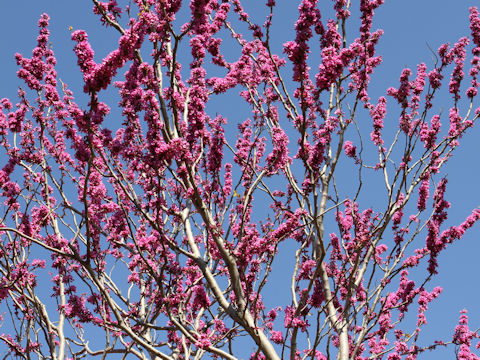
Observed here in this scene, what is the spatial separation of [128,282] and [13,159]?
316 cm

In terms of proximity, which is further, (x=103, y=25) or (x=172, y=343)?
(x=172, y=343)

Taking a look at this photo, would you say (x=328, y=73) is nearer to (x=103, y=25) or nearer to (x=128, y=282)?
(x=103, y=25)

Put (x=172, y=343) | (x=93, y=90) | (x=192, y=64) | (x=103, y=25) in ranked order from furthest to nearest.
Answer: (x=172, y=343), (x=192, y=64), (x=103, y=25), (x=93, y=90)

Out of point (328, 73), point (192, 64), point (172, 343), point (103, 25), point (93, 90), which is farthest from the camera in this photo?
point (172, 343)

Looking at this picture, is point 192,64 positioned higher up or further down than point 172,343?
higher up

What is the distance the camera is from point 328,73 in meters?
5.93

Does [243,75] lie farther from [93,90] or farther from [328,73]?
[93,90]

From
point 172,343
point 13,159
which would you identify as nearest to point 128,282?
point 172,343

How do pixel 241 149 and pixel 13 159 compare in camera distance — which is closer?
pixel 13 159

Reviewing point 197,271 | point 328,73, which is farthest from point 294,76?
point 197,271

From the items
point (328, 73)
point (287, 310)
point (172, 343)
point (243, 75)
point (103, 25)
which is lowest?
point (287, 310)

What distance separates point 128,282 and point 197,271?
6.22 ft

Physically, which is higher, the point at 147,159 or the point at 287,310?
the point at 147,159

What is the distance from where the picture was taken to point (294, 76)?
6000mm
